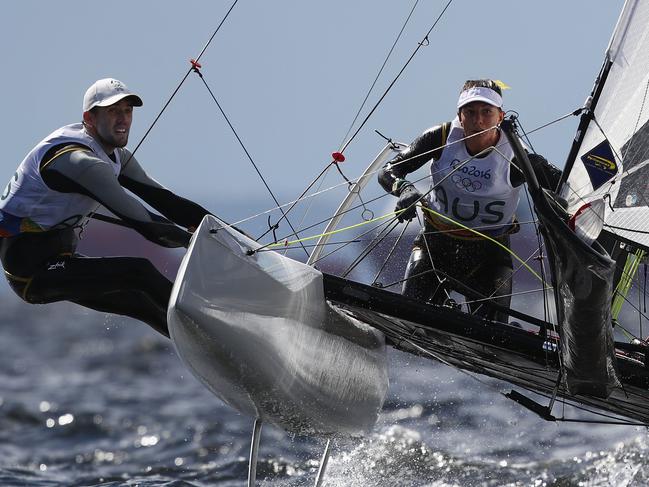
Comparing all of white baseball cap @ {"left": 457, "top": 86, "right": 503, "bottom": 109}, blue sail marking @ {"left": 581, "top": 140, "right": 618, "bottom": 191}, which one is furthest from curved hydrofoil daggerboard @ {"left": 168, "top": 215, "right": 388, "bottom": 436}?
blue sail marking @ {"left": 581, "top": 140, "right": 618, "bottom": 191}

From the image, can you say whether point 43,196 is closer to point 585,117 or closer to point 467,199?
point 467,199

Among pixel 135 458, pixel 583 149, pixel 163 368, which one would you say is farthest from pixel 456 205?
pixel 163 368

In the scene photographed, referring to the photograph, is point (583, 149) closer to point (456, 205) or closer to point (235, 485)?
point (456, 205)

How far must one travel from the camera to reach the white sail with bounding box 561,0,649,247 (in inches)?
176

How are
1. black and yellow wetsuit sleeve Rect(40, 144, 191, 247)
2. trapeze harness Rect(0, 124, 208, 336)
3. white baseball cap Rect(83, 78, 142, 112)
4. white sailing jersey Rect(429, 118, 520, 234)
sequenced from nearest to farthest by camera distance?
black and yellow wetsuit sleeve Rect(40, 144, 191, 247), trapeze harness Rect(0, 124, 208, 336), white baseball cap Rect(83, 78, 142, 112), white sailing jersey Rect(429, 118, 520, 234)

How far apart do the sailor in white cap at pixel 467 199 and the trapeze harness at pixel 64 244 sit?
97 cm

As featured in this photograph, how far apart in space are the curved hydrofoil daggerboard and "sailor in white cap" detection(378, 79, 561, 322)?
0.51m

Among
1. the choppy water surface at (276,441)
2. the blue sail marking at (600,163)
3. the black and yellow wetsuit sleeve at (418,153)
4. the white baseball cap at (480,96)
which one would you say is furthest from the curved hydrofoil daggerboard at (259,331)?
the choppy water surface at (276,441)

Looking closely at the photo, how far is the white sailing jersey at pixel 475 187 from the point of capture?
4.76 metres

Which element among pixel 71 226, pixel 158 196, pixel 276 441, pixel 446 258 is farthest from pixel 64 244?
pixel 276 441

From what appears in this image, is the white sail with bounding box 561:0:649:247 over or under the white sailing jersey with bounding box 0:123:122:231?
over

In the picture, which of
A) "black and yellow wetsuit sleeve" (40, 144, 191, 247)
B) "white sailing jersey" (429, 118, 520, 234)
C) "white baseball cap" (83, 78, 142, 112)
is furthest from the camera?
"white sailing jersey" (429, 118, 520, 234)

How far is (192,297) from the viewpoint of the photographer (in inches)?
148

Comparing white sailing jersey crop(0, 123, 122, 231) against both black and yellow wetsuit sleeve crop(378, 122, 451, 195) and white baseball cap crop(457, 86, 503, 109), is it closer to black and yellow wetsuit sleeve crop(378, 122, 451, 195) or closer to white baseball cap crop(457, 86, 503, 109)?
black and yellow wetsuit sleeve crop(378, 122, 451, 195)
